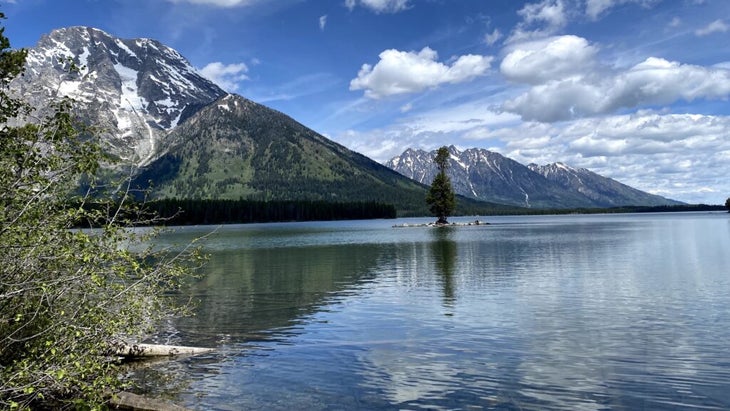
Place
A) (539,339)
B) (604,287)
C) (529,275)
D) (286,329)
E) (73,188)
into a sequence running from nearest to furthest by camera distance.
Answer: (73,188)
(539,339)
(286,329)
(604,287)
(529,275)

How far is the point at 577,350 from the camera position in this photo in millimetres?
24641

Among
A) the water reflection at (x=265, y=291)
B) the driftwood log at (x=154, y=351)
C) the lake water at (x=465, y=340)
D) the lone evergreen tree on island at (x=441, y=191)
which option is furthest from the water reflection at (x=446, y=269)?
the lone evergreen tree on island at (x=441, y=191)

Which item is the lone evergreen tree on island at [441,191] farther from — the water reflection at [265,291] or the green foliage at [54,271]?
the green foliage at [54,271]

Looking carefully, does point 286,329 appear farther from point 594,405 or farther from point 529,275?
point 529,275

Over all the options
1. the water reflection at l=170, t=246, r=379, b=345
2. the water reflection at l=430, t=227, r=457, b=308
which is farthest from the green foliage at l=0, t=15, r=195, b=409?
the water reflection at l=430, t=227, r=457, b=308

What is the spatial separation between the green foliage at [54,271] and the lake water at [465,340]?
16.6ft

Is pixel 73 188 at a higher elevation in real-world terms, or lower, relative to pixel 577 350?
higher

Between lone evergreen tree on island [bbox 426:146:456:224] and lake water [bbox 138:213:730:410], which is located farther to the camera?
lone evergreen tree on island [bbox 426:146:456:224]

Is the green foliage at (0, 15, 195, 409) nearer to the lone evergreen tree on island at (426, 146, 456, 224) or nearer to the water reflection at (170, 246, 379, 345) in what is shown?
the water reflection at (170, 246, 379, 345)

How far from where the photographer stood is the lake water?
1902 cm

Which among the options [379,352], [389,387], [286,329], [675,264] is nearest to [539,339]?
[379,352]

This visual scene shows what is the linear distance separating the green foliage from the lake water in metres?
5.05

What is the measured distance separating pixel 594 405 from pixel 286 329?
18314 mm

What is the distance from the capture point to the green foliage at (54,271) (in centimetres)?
1370
